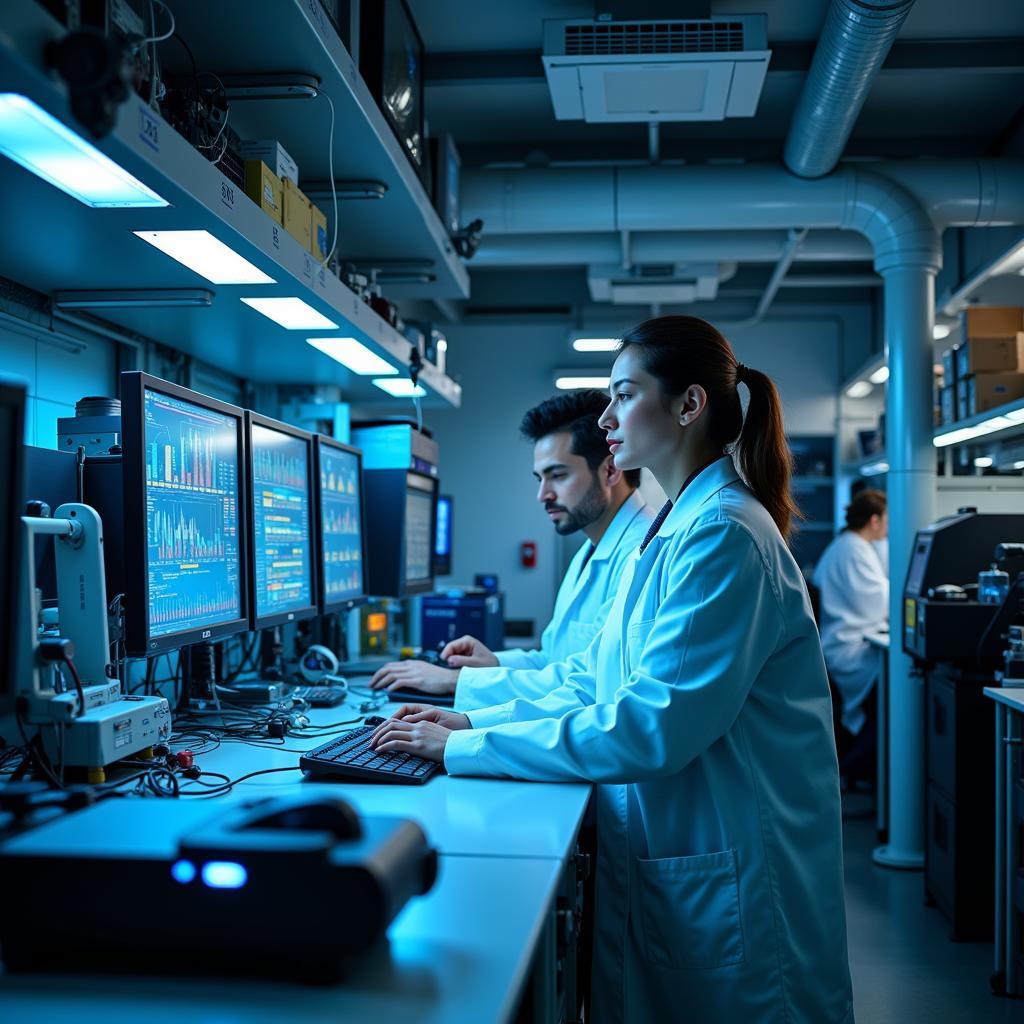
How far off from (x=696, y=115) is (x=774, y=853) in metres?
2.97

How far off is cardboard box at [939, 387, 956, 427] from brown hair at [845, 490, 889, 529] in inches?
34.1

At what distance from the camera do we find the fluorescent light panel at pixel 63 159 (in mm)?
1155

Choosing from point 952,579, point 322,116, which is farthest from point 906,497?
point 322,116

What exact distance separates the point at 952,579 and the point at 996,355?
1.15m

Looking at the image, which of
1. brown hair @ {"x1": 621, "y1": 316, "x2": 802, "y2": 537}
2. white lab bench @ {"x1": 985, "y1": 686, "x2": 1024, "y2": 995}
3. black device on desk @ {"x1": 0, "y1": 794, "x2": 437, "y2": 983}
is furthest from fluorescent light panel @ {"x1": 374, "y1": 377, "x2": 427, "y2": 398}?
black device on desk @ {"x1": 0, "y1": 794, "x2": 437, "y2": 983}

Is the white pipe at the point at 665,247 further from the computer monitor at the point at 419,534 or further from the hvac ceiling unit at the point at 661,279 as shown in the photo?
the computer monitor at the point at 419,534

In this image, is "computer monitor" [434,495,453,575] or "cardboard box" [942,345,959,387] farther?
"computer monitor" [434,495,453,575]

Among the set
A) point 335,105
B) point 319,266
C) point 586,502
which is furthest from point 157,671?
point 335,105

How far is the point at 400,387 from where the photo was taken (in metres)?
3.35

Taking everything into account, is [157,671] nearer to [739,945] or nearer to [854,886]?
[739,945]

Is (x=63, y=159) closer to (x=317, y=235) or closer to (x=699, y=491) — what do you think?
(x=317, y=235)

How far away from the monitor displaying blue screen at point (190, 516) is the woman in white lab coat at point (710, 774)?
1.41 ft

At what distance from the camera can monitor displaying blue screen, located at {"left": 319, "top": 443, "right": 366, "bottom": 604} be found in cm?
→ 248

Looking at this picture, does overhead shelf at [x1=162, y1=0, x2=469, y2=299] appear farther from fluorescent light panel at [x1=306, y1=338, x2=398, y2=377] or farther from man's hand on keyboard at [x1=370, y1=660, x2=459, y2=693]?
man's hand on keyboard at [x1=370, y1=660, x2=459, y2=693]
